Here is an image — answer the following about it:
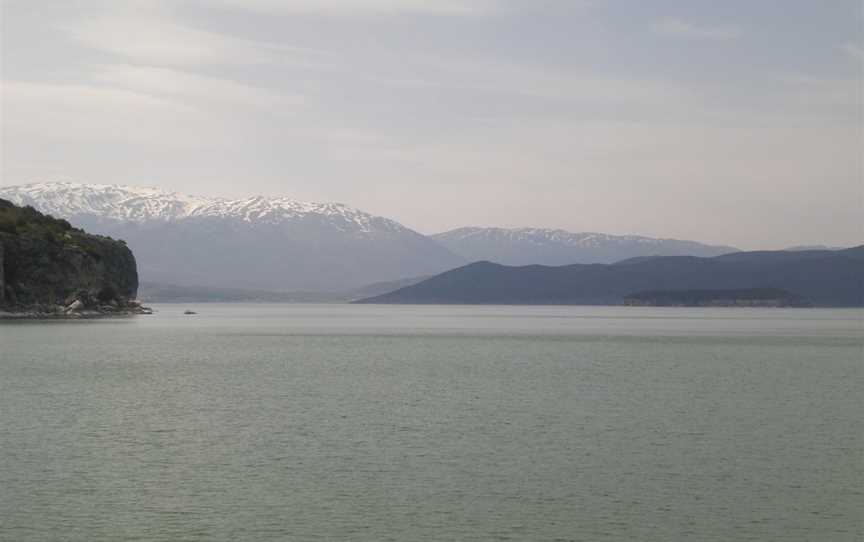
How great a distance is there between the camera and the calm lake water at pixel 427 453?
108 feet

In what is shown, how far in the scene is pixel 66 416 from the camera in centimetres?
5581

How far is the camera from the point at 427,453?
1770 inches

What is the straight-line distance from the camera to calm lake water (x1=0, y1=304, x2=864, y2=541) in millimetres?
32834

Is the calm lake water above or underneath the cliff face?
underneath

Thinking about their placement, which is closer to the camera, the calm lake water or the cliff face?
the calm lake water

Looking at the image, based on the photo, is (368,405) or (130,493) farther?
(368,405)

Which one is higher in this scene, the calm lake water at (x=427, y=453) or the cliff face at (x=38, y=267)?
the cliff face at (x=38, y=267)

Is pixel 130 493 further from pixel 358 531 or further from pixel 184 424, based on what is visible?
pixel 184 424

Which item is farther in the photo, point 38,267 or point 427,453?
point 38,267

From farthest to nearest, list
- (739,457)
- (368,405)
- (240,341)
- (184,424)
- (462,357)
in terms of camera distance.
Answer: (240,341)
(462,357)
(368,405)
(184,424)
(739,457)

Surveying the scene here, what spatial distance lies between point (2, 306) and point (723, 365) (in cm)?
13173

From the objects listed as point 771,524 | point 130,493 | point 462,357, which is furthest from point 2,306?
point 771,524

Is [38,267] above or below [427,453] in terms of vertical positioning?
above

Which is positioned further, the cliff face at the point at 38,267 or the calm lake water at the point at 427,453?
the cliff face at the point at 38,267
